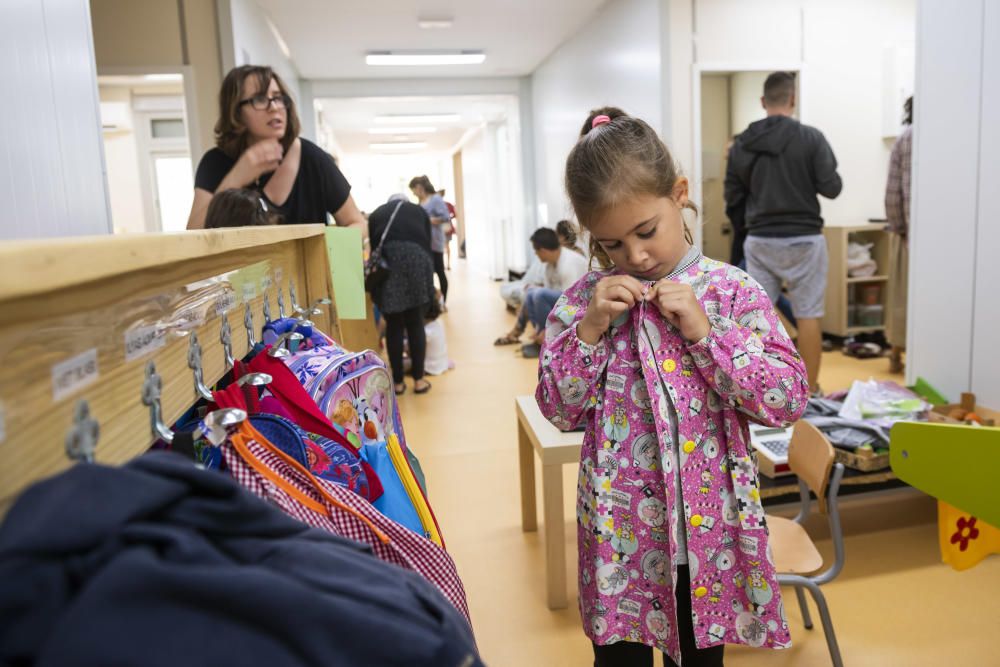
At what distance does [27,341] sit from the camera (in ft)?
1.39

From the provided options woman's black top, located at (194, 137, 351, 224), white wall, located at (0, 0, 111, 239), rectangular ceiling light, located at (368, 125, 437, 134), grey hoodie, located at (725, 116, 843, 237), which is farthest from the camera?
rectangular ceiling light, located at (368, 125, 437, 134)

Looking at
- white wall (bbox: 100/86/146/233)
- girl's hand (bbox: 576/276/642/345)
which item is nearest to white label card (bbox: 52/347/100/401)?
girl's hand (bbox: 576/276/642/345)

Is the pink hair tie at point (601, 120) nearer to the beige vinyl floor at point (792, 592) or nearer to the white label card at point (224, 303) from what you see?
the white label card at point (224, 303)

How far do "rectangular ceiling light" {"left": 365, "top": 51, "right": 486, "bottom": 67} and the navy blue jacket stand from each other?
26.7ft

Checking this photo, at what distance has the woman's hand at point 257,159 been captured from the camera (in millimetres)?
1649

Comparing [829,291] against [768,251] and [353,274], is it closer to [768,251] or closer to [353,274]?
[768,251]

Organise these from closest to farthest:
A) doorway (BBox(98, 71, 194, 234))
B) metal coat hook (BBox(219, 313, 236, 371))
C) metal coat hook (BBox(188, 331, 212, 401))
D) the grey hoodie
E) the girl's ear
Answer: metal coat hook (BBox(188, 331, 212, 401))
metal coat hook (BBox(219, 313, 236, 371))
the girl's ear
the grey hoodie
doorway (BBox(98, 71, 194, 234))

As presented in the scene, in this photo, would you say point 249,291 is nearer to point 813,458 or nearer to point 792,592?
point 813,458

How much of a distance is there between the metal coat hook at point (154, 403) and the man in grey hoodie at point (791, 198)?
361 centimetres

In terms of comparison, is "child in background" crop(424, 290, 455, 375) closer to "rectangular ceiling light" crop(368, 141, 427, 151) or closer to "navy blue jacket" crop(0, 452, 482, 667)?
"navy blue jacket" crop(0, 452, 482, 667)

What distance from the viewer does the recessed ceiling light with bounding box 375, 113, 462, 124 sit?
1167cm

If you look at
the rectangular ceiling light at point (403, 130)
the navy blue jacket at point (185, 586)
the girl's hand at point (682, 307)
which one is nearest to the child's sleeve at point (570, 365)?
the girl's hand at point (682, 307)

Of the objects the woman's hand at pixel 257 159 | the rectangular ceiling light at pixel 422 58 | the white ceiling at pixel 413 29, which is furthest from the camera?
the rectangular ceiling light at pixel 422 58

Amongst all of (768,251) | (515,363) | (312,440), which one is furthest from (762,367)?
(515,363)
